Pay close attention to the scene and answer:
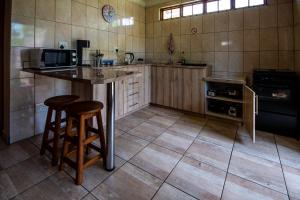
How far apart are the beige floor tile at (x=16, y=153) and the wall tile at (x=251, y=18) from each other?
3.64 meters

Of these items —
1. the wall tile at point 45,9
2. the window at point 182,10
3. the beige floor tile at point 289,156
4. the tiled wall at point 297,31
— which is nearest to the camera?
the beige floor tile at point 289,156

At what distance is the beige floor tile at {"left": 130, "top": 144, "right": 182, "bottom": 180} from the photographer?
1.68m

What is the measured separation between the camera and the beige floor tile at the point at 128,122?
273cm

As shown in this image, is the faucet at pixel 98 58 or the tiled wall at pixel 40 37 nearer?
the tiled wall at pixel 40 37

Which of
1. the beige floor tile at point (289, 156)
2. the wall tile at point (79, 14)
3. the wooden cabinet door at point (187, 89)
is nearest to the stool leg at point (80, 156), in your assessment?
the wall tile at point (79, 14)

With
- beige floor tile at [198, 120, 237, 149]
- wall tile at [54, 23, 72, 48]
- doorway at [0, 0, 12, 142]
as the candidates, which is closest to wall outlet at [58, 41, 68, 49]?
wall tile at [54, 23, 72, 48]

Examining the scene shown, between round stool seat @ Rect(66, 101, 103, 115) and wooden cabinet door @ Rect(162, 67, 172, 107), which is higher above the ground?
wooden cabinet door @ Rect(162, 67, 172, 107)

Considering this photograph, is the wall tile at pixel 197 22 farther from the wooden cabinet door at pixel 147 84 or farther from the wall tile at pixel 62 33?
the wall tile at pixel 62 33

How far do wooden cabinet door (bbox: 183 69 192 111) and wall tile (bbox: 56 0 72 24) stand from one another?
211cm

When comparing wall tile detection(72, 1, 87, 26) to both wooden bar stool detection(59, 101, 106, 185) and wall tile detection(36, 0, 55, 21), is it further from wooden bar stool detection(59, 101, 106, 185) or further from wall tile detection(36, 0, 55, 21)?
wooden bar stool detection(59, 101, 106, 185)

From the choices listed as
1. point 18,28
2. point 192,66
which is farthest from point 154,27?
point 18,28

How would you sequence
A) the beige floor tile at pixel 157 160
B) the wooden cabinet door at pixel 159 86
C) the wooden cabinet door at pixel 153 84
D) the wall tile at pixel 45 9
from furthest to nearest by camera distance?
the wooden cabinet door at pixel 153 84 < the wooden cabinet door at pixel 159 86 < the wall tile at pixel 45 9 < the beige floor tile at pixel 157 160

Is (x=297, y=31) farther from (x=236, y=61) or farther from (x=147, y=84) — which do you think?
(x=147, y=84)

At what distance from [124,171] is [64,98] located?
1.00 metres
